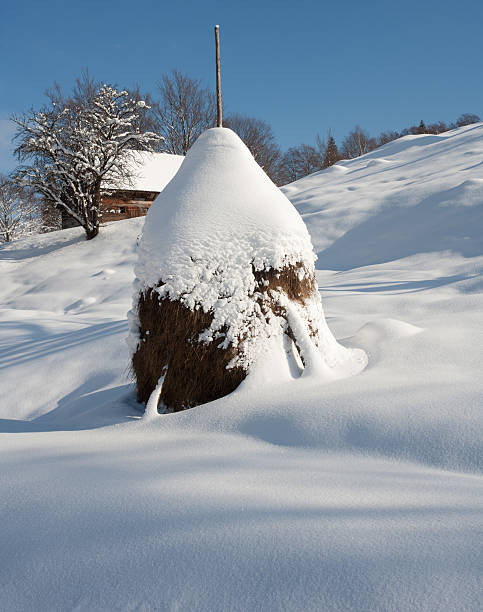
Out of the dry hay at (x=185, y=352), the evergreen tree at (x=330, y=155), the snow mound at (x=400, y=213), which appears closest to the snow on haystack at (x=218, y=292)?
the dry hay at (x=185, y=352)

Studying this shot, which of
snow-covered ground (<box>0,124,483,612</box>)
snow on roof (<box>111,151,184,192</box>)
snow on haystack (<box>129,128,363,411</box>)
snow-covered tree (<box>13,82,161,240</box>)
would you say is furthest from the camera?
snow on roof (<box>111,151,184,192</box>)

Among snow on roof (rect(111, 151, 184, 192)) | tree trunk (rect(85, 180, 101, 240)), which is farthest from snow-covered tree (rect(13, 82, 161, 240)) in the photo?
snow on roof (rect(111, 151, 184, 192))

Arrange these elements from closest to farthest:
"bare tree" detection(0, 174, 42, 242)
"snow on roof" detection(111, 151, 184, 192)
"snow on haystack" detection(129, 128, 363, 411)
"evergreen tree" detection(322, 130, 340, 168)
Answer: "snow on haystack" detection(129, 128, 363, 411) < "snow on roof" detection(111, 151, 184, 192) < "bare tree" detection(0, 174, 42, 242) < "evergreen tree" detection(322, 130, 340, 168)

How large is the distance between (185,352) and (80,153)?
57.8 ft

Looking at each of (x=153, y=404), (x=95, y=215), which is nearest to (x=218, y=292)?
(x=153, y=404)

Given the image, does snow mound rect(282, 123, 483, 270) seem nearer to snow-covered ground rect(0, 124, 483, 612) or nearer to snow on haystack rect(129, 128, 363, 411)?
snow-covered ground rect(0, 124, 483, 612)

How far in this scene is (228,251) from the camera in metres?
2.35

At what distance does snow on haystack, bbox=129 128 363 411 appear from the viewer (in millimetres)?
2262

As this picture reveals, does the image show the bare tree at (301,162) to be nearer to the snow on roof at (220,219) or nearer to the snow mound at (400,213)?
the snow mound at (400,213)

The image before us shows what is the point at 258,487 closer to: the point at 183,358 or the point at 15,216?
the point at 183,358

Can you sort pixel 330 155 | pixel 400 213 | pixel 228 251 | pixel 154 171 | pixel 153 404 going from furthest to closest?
pixel 330 155
pixel 154 171
pixel 400 213
pixel 228 251
pixel 153 404

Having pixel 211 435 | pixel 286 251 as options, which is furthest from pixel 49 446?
pixel 286 251

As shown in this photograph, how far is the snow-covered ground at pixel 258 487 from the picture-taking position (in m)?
0.82

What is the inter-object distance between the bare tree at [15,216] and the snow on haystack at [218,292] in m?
33.1
